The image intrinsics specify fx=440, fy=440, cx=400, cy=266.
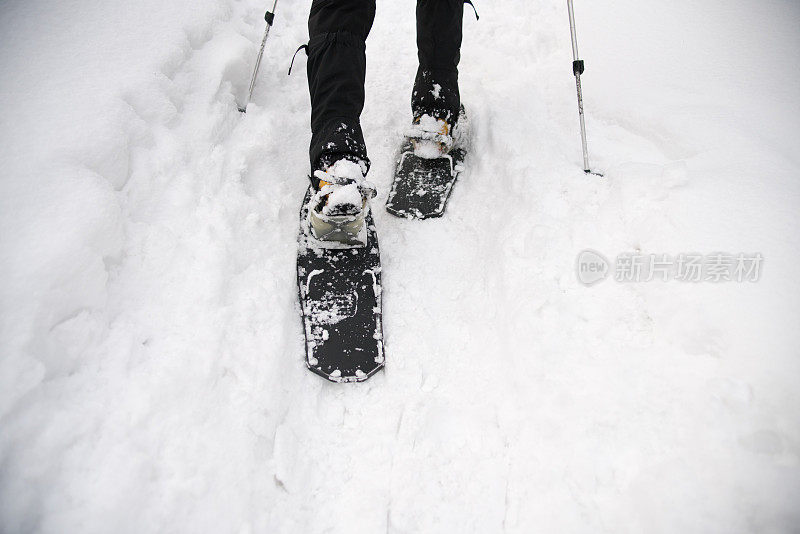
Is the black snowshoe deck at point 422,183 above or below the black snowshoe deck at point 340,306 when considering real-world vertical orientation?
above

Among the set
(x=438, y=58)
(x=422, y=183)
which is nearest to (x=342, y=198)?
(x=422, y=183)

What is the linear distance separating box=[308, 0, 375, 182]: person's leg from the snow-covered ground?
495mm

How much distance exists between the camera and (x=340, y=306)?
6.98 ft

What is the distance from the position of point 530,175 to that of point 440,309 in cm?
88

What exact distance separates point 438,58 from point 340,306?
1.56 meters

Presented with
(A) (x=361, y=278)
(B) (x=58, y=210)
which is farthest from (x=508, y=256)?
(B) (x=58, y=210)

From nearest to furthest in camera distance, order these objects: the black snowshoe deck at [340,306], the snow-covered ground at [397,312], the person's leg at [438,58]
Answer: the snow-covered ground at [397,312] < the black snowshoe deck at [340,306] < the person's leg at [438,58]

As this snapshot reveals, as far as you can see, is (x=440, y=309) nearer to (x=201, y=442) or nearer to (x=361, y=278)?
(x=361, y=278)

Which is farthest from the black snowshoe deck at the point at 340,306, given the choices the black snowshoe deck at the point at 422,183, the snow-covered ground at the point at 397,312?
the black snowshoe deck at the point at 422,183

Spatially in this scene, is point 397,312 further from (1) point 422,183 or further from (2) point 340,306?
(1) point 422,183

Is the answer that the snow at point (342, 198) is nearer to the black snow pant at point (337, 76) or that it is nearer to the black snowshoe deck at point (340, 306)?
the black snow pant at point (337, 76)

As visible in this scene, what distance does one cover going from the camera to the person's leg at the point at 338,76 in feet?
6.69

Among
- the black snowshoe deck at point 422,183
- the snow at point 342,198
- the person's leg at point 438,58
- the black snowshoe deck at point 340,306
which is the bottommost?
the black snowshoe deck at point 340,306

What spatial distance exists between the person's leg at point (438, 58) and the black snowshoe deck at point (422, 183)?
0.78ft
